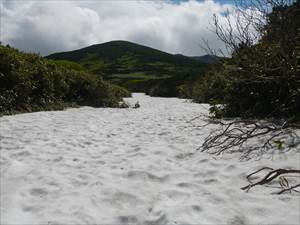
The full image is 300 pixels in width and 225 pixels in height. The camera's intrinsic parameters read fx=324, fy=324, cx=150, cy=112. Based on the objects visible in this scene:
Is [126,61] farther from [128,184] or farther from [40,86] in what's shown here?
[128,184]

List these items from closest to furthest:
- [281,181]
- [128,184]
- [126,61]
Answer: [281,181] < [128,184] < [126,61]

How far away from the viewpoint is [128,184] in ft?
10.3

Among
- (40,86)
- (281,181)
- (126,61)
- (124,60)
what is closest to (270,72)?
(281,181)

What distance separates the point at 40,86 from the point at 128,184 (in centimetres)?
739

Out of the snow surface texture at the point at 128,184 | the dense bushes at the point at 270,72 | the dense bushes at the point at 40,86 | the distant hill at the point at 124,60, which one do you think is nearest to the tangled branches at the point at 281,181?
the snow surface texture at the point at 128,184

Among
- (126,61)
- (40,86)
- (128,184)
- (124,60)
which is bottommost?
(128,184)

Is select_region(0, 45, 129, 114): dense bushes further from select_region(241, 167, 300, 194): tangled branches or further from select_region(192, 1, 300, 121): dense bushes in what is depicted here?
select_region(241, 167, 300, 194): tangled branches

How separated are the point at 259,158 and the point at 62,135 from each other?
3.05 metres

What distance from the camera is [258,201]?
2598 mm

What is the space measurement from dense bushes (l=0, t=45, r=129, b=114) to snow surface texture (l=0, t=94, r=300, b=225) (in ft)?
11.4

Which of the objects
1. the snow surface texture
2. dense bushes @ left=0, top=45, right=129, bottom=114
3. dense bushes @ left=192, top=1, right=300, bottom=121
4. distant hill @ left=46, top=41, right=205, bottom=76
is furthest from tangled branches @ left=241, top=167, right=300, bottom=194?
distant hill @ left=46, top=41, right=205, bottom=76

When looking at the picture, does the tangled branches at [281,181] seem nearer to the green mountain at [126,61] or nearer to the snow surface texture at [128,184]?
the snow surface texture at [128,184]

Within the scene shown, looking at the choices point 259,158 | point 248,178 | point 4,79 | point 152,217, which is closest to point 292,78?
point 259,158

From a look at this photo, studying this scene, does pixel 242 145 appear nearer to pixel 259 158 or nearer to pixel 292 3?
pixel 259 158
